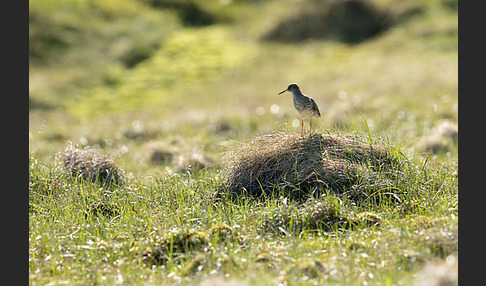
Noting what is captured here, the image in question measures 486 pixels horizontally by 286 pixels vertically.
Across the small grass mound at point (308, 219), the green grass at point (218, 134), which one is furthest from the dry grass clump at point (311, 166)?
the small grass mound at point (308, 219)

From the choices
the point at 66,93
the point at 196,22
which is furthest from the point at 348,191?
the point at 196,22

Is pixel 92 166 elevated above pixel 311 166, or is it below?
below

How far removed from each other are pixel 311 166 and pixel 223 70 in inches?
668

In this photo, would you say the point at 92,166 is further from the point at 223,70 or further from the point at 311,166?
the point at 223,70

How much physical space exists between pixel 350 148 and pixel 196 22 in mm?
23417

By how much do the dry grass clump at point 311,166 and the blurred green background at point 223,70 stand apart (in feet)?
7.99

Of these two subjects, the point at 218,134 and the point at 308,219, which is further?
the point at 218,134

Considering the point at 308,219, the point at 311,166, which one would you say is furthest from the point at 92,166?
the point at 308,219

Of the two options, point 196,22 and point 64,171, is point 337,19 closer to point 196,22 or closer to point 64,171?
point 196,22

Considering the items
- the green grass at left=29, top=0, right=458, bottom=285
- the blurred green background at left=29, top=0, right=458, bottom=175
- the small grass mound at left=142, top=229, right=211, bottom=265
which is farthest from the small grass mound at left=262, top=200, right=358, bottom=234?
→ the blurred green background at left=29, top=0, right=458, bottom=175

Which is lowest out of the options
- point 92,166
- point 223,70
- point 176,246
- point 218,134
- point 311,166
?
point 176,246

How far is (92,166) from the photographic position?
323 inches

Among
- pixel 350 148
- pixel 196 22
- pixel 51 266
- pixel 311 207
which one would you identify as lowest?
A: pixel 51 266

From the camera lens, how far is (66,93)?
21500mm
